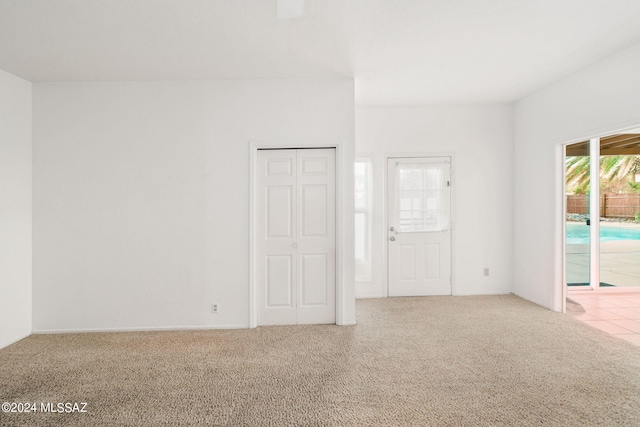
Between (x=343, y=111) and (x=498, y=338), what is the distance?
2951 millimetres

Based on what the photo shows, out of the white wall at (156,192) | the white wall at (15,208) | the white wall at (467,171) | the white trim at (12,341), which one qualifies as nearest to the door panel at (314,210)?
the white wall at (156,192)

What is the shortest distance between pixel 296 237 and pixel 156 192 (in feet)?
5.52

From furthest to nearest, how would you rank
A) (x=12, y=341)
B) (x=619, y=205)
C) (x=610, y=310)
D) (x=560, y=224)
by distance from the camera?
(x=619, y=205) < (x=610, y=310) < (x=560, y=224) < (x=12, y=341)

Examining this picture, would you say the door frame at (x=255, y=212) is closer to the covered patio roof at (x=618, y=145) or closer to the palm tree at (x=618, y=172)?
the covered patio roof at (x=618, y=145)

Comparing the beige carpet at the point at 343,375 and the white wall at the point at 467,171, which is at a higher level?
the white wall at the point at 467,171

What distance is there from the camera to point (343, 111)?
415cm

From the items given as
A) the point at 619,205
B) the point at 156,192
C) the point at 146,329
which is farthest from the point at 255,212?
the point at 619,205

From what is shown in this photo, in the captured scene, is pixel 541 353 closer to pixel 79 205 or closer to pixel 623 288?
pixel 623 288

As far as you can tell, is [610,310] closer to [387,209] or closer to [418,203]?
[418,203]

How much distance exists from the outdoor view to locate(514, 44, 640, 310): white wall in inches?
38.5

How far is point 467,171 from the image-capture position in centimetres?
541

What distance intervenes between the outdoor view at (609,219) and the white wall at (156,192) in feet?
12.9

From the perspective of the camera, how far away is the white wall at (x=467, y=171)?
5387 mm

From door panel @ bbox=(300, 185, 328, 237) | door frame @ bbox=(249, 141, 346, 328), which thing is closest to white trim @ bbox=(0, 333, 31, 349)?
door frame @ bbox=(249, 141, 346, 328)
